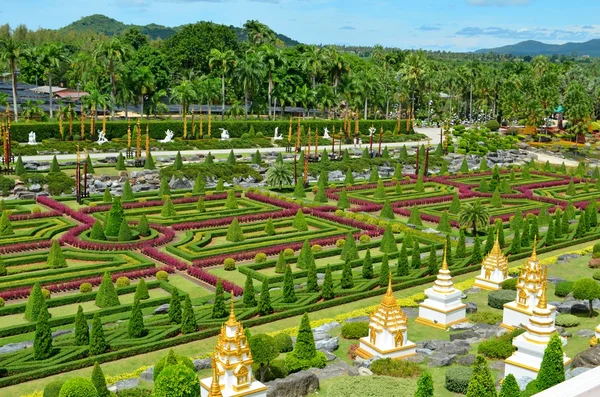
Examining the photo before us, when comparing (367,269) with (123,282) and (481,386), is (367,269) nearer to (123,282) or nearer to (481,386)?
(123,282)

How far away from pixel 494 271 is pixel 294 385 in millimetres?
16671

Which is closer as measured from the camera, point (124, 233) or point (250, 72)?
point (124, 233)

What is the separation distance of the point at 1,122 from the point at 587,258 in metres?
57.4

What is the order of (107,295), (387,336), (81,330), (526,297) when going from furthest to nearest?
(107,295)
(526,297)
(387,336)
(81,330)

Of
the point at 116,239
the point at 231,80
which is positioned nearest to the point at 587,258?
the point at 116,239

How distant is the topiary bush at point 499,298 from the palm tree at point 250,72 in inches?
2664

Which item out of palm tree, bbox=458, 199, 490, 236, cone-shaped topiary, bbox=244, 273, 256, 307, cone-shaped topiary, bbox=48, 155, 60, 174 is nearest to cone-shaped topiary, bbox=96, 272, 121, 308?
cone-shaped topiary, bbox=244, 273, 256, 307

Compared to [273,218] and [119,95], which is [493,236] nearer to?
[273,218]

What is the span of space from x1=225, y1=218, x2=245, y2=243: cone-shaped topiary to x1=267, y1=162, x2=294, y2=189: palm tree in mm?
17082

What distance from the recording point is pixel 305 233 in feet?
147

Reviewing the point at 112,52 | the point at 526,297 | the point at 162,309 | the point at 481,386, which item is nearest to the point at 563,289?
the point at 526,297

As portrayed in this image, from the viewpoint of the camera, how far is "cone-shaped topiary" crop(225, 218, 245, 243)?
143 ft

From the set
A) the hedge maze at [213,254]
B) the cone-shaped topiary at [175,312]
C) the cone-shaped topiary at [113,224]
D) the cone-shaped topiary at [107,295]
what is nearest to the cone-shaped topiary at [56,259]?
the hedge maze at [213,254]

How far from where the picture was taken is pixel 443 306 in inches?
1206
